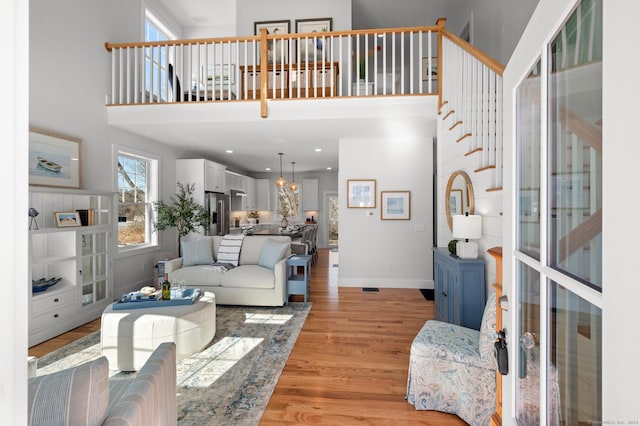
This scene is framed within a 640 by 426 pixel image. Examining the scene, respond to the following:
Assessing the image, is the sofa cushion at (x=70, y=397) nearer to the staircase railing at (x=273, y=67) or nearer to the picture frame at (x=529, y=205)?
the picture frame at (x=529, y=205)

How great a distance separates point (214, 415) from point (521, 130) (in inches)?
93.2

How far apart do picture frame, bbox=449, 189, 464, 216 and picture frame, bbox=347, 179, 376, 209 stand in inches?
69.8

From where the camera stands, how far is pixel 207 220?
618 centimetres

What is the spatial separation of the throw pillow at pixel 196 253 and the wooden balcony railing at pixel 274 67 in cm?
213

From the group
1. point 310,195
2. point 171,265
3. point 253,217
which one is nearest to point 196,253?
point 171,265

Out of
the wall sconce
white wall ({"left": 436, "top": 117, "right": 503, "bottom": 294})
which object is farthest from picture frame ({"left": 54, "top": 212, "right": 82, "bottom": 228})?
white wall ({"left": 436, "top": 117, "right": 503, "bottom": 294})

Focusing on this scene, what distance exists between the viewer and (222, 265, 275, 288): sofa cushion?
4.14m

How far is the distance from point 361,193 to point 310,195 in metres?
5.19

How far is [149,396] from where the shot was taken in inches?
52.0

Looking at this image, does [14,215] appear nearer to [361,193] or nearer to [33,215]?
[33,215]

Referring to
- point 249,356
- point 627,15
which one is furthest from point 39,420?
point 249,356

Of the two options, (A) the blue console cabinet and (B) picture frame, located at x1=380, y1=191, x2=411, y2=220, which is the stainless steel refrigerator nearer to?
(B) picture frame, located at x1=380, y1=191, x2=411, y2=220

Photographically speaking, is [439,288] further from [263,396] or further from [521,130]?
[521,130]

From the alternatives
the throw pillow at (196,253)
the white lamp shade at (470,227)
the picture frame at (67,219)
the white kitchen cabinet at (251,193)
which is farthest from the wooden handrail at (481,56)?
the white kitchen cabinet at (251,193)
